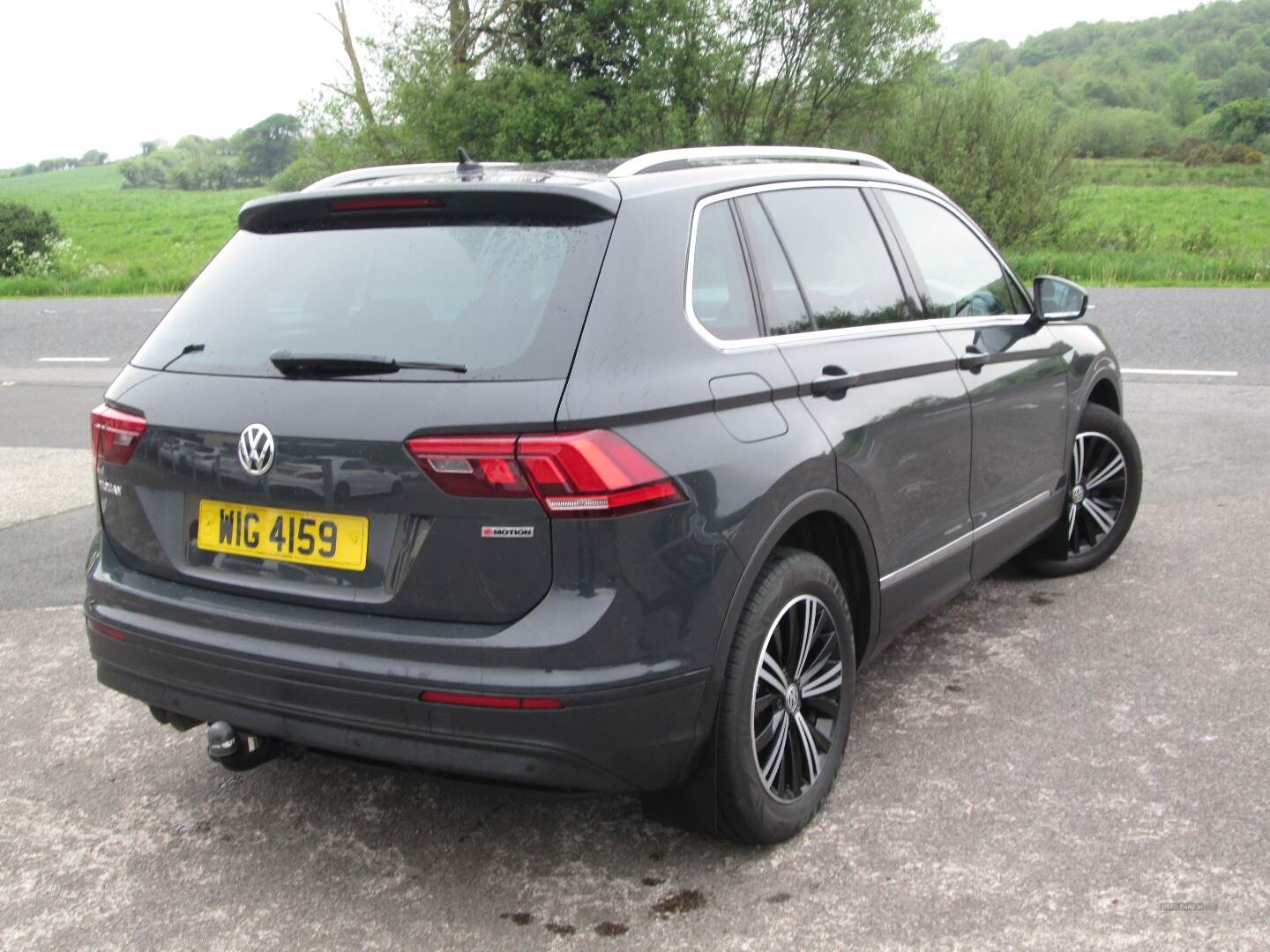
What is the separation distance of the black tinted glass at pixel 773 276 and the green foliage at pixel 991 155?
25.2m

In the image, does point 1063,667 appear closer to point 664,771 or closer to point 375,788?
point 664,771

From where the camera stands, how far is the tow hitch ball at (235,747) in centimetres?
302

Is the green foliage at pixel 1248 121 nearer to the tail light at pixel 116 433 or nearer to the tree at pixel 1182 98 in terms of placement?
the tree at pixel 1182 98

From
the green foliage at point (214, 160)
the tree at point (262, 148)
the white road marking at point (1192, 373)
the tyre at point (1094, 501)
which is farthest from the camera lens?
the tree at point (262, 148)

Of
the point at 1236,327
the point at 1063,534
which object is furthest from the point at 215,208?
the point at 1063,534

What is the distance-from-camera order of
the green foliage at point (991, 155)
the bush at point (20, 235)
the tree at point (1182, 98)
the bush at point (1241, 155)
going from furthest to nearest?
the tree at point (1182, 98), the bush at point (1241, 155), the bush at point (20, 235), the green foliage at point (991, 155)

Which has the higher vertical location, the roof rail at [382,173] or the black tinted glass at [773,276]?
the roof rail at [382,173]

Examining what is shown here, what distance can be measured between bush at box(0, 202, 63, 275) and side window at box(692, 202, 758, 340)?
28032 mm

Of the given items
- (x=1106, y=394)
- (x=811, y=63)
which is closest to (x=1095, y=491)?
(x=1106, y=394)

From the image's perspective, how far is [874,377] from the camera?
139 inches

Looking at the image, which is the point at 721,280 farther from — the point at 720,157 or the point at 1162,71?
the point at 1162,71

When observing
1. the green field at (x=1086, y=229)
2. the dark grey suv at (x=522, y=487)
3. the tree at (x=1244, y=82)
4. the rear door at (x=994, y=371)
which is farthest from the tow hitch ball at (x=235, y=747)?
the tree at (x=1244, y=82)

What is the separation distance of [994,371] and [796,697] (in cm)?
164

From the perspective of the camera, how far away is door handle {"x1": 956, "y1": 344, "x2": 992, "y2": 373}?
4067 mm
